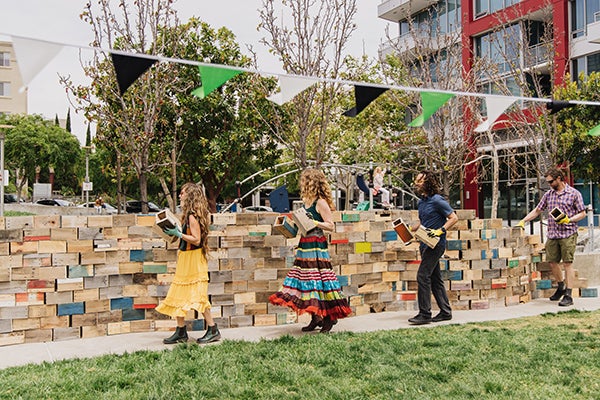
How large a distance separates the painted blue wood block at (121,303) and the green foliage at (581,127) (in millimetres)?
16418

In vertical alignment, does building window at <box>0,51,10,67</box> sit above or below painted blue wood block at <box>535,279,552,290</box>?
above

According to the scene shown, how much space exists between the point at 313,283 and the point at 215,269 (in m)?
1.17

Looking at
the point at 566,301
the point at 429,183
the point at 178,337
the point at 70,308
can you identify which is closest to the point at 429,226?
the point at 429,183

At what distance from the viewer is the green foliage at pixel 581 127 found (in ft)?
61.5

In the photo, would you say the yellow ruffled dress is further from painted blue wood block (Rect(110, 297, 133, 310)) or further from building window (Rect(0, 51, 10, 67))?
building window (Rect(0, 51, 10, 67))

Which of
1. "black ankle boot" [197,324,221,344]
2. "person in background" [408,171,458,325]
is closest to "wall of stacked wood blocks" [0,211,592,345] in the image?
"black ankle boot" [197,324,221,344]

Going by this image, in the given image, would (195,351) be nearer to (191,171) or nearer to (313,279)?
(313,279)

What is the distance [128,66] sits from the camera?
513cm

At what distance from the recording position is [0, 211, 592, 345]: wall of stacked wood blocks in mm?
5641

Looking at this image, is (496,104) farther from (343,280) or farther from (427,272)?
(343,280)

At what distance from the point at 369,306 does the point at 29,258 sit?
385cm

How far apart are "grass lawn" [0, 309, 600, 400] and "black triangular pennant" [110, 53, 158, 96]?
2402 millimetres

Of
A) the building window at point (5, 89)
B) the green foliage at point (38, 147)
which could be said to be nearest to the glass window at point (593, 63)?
the green foliage at point (38, 147)

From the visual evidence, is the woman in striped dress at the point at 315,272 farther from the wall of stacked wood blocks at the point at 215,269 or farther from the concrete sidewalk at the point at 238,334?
the wall of stacked wood blocks at the point at 215,269
